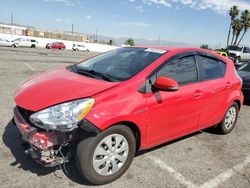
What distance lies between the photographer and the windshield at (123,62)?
3645 mm

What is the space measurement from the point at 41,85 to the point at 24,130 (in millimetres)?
699

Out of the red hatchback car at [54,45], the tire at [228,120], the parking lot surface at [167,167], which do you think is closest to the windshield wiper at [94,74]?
the parking lot surface at [167,167]

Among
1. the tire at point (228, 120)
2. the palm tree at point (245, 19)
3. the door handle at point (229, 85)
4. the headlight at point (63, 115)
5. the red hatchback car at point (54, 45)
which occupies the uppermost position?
the palm tree at point (245, 19)

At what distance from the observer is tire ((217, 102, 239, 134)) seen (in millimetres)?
5137

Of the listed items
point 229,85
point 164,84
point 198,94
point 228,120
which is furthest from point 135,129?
point 228,120

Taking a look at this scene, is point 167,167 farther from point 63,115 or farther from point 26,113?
point 26,113

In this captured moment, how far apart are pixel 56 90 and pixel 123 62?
1.18 m

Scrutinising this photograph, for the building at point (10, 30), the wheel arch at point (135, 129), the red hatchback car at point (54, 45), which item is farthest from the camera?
the building at point (10, 30)

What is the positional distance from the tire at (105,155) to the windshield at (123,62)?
29.0 inches

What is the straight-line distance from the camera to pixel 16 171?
333 cm

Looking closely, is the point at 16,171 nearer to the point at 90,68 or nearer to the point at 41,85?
the point at 41,85

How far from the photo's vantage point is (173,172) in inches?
143

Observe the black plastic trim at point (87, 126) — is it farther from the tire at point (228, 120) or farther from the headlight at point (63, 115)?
the tire at point (228, 120)

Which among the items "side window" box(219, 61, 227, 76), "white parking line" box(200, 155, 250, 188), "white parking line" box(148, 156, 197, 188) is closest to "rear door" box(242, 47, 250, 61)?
"side window" box(219, 61, 227, 76)
